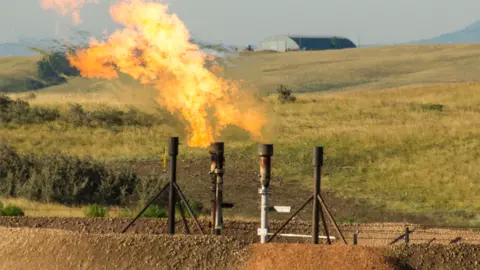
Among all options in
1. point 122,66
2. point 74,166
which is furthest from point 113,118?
point 122,66

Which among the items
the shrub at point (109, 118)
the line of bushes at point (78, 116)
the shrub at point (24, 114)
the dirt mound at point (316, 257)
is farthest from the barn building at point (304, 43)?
A: the dirt mound at point (316, 257)

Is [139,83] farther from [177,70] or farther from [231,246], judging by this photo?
[231,246]

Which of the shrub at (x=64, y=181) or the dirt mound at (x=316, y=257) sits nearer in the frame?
the dirt mound at (x=316, y=257)

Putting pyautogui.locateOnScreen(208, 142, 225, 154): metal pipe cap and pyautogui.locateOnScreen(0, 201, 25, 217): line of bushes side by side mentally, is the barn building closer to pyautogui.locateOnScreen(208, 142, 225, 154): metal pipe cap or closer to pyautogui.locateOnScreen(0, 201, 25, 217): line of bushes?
pyautogui.locateOnScreen(0, 201, 25, 217): line of bushes

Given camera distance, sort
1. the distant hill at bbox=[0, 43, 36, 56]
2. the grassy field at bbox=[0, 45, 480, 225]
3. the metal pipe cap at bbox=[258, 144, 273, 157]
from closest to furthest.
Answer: the metal pipe cap at bbox=[258, 144, 273, 157], the distant hill at bbox=[0, 43, 36, 56], the grassy field at bbox=[0, 45, 480, 225]

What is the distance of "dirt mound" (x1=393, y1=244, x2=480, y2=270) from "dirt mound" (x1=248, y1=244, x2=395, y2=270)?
88 cm

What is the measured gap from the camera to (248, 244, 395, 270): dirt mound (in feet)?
54.0

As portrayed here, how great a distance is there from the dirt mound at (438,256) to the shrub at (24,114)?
36828 mm

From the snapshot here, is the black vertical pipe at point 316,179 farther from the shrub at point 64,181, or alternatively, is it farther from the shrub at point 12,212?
the shrub at point 64,181

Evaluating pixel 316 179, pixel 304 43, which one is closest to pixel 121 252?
pixel 316 179

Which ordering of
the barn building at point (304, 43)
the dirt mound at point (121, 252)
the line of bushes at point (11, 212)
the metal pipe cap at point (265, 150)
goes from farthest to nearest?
the barn building at point (304, 43)
the line of bushes at point (11, 212)
the metal pipe cap at point (265, 150)
the dirt mound at point (121, 252)

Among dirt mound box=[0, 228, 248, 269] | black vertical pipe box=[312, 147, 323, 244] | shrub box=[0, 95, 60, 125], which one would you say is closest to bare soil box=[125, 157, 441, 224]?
black vertical pipe box=[312, 147, 323, 244]

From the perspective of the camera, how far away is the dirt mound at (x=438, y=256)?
17.7 metres

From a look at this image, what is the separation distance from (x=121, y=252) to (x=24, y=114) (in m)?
37.5
